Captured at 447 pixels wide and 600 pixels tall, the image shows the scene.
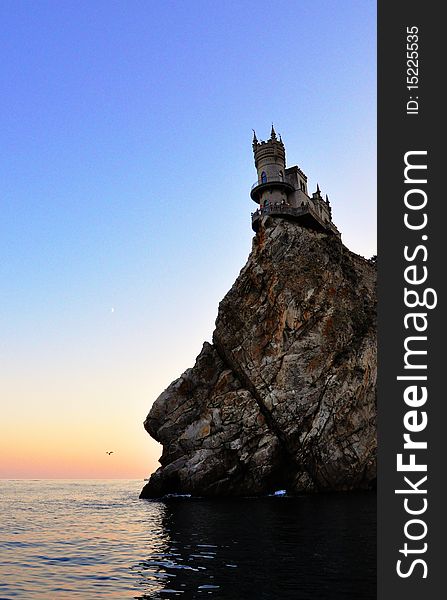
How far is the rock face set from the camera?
190ft

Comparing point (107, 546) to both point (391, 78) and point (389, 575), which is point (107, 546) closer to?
point (389, 575)

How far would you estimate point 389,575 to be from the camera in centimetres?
1056

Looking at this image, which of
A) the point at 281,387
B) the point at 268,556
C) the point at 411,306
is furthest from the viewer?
the point at 281,387

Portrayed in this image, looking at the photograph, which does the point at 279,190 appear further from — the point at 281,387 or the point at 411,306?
the point at 411,306

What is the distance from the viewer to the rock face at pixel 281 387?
190ft

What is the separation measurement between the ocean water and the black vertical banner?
721 cm

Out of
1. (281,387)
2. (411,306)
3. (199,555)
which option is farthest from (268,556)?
(281,387)

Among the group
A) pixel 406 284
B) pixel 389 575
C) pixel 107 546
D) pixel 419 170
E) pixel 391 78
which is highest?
pixel 391 78

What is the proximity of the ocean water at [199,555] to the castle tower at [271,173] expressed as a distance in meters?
49.0

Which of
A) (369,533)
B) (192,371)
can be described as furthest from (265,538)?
(192,371)

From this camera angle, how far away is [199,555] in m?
23.8

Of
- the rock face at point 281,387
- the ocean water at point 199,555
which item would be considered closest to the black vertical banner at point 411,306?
the ocean water at point 199,555

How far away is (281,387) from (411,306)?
50.1 m

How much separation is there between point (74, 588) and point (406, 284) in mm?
17414
